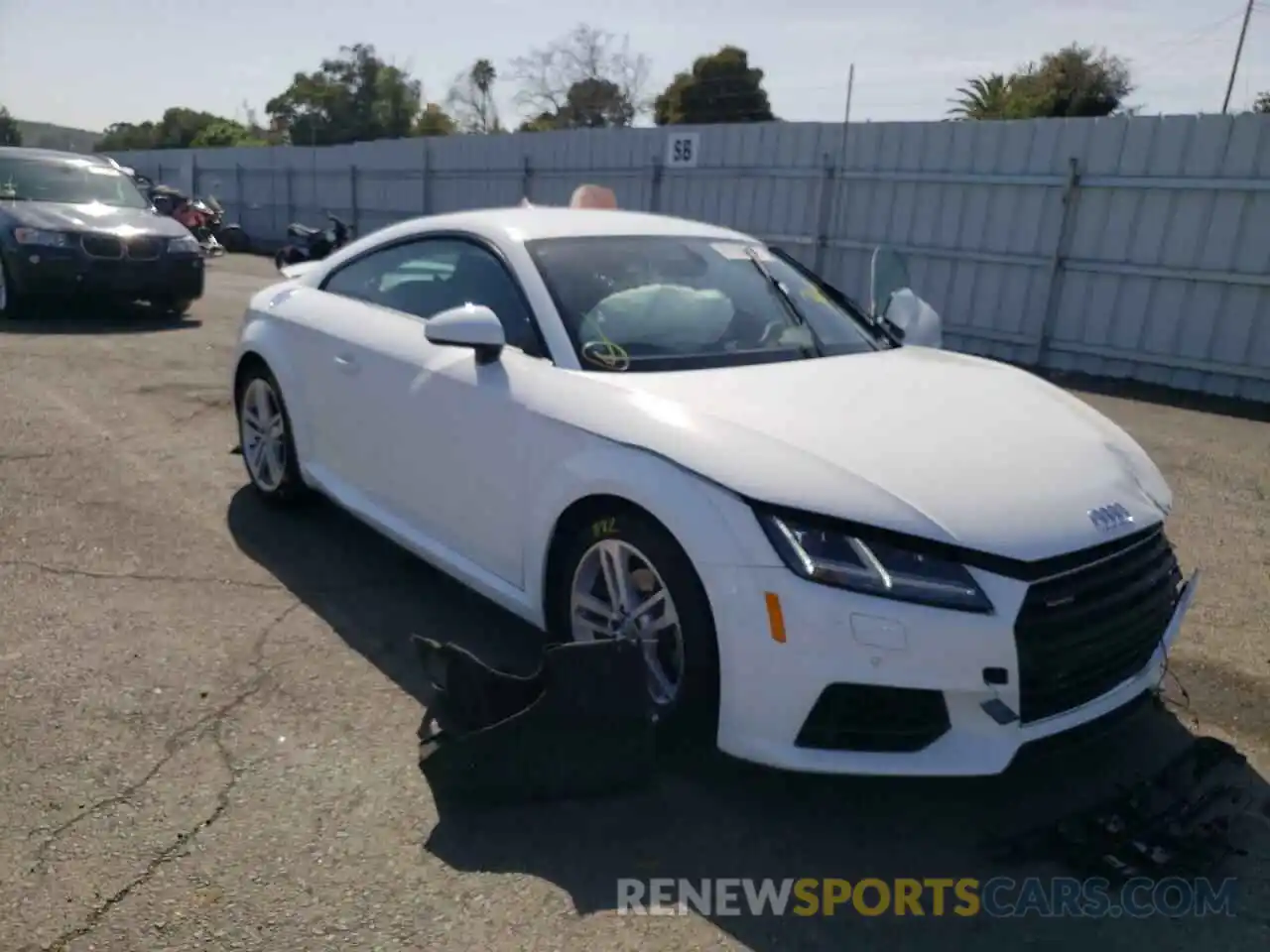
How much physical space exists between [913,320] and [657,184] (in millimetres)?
10734

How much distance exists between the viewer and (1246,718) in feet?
10.8

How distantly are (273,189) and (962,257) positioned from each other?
63.3ft

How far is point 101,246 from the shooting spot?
10102mm

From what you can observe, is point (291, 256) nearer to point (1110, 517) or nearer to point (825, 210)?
point (825, 210)

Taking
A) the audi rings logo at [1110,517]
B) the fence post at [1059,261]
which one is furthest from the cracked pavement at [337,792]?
the fence post at [1059,261]

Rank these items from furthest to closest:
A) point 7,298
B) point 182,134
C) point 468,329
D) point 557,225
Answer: point 182,134 < point 7,298 < point 557,225 < point 468,329

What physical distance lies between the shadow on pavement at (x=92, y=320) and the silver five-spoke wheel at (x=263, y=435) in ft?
19.7

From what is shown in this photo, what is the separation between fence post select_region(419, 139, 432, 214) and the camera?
19328mm

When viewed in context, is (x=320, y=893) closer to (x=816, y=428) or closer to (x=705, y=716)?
(x=705, y=716)

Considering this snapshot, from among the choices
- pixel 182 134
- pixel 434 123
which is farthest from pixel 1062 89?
pixel 182 134

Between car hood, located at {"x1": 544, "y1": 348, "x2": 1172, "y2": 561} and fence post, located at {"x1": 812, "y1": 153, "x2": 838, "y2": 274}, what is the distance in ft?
30.5

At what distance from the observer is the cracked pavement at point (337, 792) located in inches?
90.1

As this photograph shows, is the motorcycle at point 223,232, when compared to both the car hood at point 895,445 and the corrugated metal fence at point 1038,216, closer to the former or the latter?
the corrugated metal fence at point 1038,216

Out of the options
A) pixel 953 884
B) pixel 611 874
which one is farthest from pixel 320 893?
pixel 953 884
